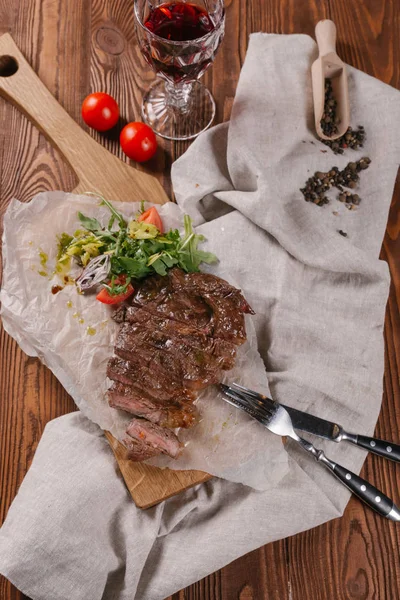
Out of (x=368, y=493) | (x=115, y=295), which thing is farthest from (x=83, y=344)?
(x=368, y=493)

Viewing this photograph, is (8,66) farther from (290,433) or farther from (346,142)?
(290,433)

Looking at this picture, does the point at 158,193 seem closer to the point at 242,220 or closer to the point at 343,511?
the point at 242,220

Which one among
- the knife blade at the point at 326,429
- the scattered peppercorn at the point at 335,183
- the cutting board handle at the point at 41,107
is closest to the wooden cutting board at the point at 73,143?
the cutting board handle at the point at 41,107

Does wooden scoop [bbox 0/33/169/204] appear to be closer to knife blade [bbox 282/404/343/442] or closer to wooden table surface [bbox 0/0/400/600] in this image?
wooden table surface [bbox 0/0/400/600]

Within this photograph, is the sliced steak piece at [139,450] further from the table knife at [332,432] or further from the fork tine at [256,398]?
the table knife at [332,432]

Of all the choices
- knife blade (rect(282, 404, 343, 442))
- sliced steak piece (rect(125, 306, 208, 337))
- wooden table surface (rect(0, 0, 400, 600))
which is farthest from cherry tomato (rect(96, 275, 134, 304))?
knife blade (rect(282, 404, 343, 442))
